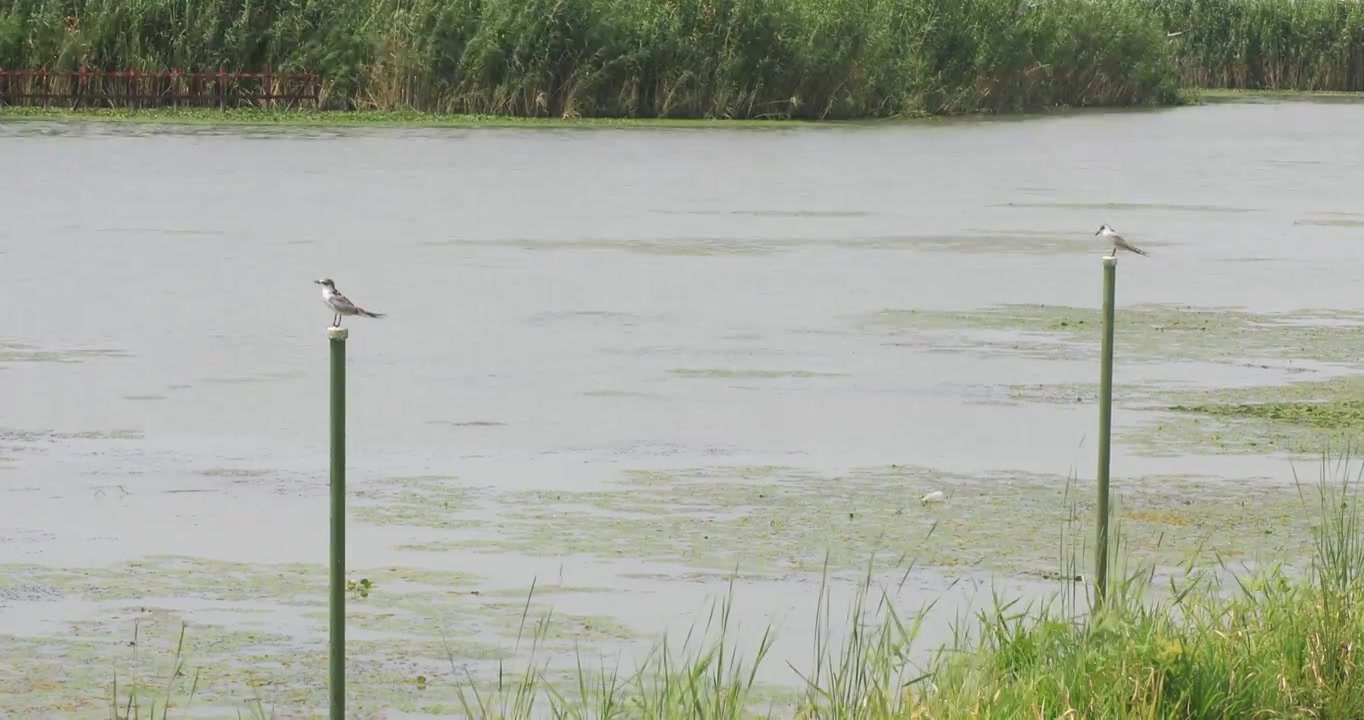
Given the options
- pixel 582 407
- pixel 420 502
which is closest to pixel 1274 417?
pixel 582 407

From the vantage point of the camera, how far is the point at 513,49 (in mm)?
29719

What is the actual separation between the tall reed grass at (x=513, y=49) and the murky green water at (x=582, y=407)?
9.71m

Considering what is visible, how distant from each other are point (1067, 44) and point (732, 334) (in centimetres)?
2577

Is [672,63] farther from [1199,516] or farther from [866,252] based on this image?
[1199,516]

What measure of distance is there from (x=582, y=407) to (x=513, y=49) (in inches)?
820

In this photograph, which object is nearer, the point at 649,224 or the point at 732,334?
the point at 732,334

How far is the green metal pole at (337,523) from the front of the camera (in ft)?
13.2

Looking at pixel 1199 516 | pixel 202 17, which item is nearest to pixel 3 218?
pixel 1199 516

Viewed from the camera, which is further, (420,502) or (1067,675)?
(420,502)

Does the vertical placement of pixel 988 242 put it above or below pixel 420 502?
above

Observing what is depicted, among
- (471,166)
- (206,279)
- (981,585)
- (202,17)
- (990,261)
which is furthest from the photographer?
(202,17)

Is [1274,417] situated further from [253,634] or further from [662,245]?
[662,245]

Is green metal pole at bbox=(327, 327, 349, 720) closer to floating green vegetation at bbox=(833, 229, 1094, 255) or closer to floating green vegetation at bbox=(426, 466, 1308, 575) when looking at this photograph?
floating green vegetation at bbox=(426, 466, 1308, 575)

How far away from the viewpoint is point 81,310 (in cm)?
1195
